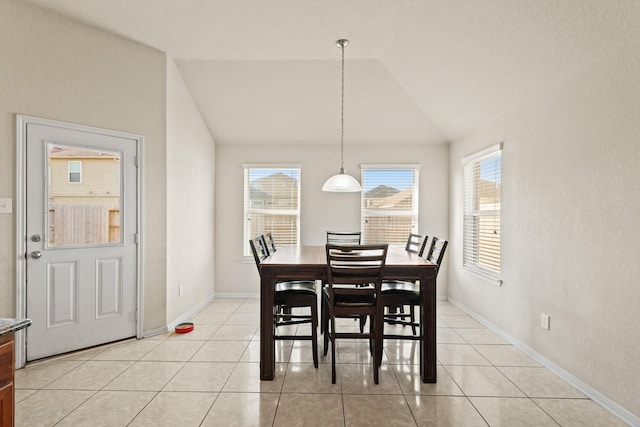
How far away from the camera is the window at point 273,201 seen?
508 centimetres

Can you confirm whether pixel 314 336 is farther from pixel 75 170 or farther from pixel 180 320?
pixel 75 170

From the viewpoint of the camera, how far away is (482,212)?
3967 mm

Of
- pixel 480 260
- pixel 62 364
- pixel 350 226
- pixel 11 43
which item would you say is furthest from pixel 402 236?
pixel 11 43

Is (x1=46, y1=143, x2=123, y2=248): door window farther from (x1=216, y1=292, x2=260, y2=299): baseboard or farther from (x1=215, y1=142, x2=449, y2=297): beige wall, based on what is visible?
(x1=216, y1=292, x2=260, y2=299): baseboard

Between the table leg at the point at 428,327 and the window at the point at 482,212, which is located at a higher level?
the window at the point at 482,212

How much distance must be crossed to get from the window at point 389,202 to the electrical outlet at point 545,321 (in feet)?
7.54

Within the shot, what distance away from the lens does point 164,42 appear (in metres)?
3.30

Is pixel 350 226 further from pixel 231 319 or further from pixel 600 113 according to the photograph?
pixel 600 113

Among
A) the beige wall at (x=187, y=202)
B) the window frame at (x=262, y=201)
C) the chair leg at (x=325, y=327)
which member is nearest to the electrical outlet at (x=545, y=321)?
the chair leg at (x=325, y=327)

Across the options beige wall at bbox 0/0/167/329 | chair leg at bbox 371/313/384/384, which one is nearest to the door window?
beige wall at bbox 0/0/167/329

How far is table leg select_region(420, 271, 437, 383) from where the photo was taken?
2512mm

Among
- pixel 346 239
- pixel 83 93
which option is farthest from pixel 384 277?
pixel 83 93

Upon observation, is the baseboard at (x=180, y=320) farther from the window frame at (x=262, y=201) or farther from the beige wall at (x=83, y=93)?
the window frame at (x=262, y=201)

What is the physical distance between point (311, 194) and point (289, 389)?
10.0 ft
